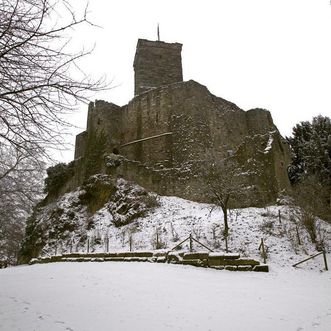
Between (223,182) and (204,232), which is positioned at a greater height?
(223,182)

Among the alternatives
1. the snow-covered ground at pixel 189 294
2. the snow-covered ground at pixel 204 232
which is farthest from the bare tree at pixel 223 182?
the snow-covered ground at pixel 189 294

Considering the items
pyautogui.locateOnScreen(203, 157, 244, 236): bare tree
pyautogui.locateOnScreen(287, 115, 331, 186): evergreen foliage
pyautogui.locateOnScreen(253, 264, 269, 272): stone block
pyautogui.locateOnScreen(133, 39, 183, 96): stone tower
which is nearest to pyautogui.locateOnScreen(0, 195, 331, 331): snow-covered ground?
pyautogui.locateOnScreen(253, 264, 269, 272): stone block

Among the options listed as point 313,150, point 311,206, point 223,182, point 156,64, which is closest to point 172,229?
point 223,182

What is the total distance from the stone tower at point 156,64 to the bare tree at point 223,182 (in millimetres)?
13205

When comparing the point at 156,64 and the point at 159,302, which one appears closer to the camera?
the point at 159,302

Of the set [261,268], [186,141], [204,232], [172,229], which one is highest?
[186,141]

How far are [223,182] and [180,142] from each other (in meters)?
6.79

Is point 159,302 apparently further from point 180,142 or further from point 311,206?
point 180,142

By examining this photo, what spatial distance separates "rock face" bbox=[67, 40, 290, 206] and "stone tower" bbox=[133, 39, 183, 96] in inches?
167

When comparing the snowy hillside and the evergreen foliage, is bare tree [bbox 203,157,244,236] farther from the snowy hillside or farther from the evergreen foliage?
the evergreen foliage

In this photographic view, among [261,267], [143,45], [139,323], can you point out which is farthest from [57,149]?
[143,45]

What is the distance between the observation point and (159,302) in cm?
631

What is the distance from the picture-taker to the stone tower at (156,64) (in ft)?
94.9

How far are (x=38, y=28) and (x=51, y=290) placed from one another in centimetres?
546
